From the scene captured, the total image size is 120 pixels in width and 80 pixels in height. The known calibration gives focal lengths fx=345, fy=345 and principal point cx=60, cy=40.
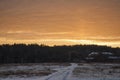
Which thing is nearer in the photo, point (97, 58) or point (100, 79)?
point (100, 79)

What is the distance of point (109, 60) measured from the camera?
10269 centimetres

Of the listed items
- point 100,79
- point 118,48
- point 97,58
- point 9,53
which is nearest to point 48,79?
point 100,79

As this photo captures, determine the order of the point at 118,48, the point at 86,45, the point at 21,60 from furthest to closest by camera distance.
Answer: the point at 86,45 < the point at 118,48 < the point at 21,60

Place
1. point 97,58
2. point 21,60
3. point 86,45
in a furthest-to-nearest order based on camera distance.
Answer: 1. point 86,45
2. point 97,58
3. point 21,60

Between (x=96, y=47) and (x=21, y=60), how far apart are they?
86677mm

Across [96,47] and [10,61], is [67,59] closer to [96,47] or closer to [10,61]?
[10,61]

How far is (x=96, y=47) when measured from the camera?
175125mm

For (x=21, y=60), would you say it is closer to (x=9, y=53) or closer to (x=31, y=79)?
(x=9, y=53)

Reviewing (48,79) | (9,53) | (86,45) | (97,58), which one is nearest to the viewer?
(48,79)

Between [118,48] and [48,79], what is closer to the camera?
[48,79]


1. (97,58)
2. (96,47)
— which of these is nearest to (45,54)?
(97,58)

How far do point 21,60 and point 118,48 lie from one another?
286 ft

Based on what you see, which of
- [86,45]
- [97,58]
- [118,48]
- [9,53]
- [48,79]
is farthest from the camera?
Result: [86,45]

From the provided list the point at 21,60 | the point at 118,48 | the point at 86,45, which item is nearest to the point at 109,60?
the point at 21,60
